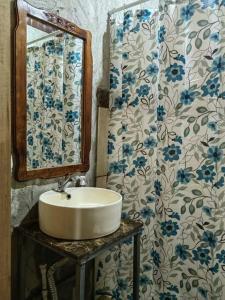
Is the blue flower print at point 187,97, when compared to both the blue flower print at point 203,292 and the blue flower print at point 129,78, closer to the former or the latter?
the blue flower print at point 129,78

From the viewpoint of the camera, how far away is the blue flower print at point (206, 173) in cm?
124

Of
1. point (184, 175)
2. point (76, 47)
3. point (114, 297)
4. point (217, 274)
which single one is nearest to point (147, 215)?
point (184, 175)

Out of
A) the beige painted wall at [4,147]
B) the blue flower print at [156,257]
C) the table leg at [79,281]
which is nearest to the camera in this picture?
the beige painted wall at [4,147]

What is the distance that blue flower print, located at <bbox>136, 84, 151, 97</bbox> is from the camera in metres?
1.42

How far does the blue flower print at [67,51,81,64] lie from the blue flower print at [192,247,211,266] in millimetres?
1177

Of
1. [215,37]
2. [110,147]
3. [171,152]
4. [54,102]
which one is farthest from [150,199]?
[215,37]

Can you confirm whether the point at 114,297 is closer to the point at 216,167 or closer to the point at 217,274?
the point at 217,274

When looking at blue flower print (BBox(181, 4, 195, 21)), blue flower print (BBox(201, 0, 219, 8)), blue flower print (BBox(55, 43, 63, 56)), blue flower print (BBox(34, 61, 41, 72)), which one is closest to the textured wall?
blue flower print (BBox(55, 43, 63, 56))

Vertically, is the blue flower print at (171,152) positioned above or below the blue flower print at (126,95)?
below

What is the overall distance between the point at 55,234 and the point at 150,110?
800 millimetres

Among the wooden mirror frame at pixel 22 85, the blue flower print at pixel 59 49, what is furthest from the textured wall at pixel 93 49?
the blue flower print at pixel 59 49

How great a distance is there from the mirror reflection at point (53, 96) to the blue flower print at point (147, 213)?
0.46m

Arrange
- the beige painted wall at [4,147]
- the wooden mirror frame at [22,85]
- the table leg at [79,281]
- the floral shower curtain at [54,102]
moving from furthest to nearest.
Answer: the floral shower curtain at [54,102] < the wooden mirror frame at [22,85] < the table leg at [79,281] < the beige painted wall at [4,147]

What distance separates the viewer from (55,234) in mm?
1094
